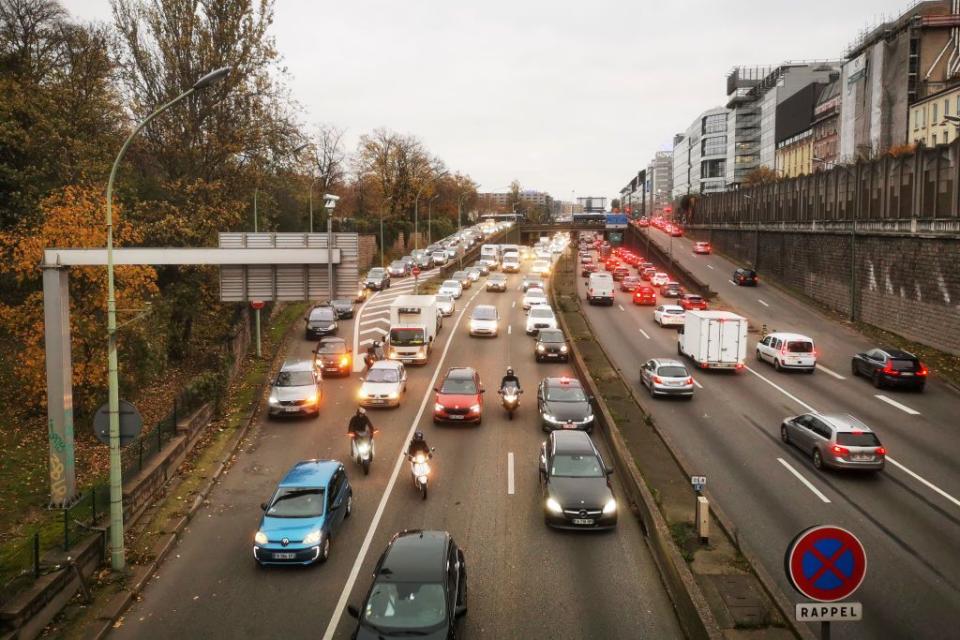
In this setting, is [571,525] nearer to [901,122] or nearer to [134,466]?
[134,466]

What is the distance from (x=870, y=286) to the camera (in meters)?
43.4

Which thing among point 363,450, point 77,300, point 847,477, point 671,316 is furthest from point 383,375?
point 671,316

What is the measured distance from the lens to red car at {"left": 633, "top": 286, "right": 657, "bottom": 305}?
177ft

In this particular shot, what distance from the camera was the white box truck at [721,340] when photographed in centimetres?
3156

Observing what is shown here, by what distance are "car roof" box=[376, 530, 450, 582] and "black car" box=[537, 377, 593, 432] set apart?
10641 mm

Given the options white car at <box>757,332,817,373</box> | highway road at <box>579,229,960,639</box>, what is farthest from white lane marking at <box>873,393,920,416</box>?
white car at <box>757,332,817,373</box>

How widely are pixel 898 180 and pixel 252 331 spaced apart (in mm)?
37873

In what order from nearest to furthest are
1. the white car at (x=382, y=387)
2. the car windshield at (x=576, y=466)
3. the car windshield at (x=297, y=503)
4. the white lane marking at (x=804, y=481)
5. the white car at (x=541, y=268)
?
1. the car windshield at (x=297, y=503)
2. the car windshield at (x=576, y=466)
3. the white lane marking at (x=804, y=481)
4. the white car at (x=382, y=387)
5. the white car at (x=541, y=268)

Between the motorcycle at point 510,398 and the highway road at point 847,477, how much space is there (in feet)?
16.9

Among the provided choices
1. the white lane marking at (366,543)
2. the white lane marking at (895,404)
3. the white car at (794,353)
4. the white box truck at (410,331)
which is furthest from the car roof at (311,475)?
the white car at (794,353)

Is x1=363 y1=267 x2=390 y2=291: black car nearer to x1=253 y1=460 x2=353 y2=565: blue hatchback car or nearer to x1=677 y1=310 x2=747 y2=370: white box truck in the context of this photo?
x1=677 y1=310 x2=747 y2=370: white box truck

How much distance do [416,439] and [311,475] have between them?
114 inches

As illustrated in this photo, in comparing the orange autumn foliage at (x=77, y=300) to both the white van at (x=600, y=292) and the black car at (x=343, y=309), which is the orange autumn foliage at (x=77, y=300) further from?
the white van at (x=600, y=292)

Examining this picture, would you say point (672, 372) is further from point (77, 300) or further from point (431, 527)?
point (77, 300)
